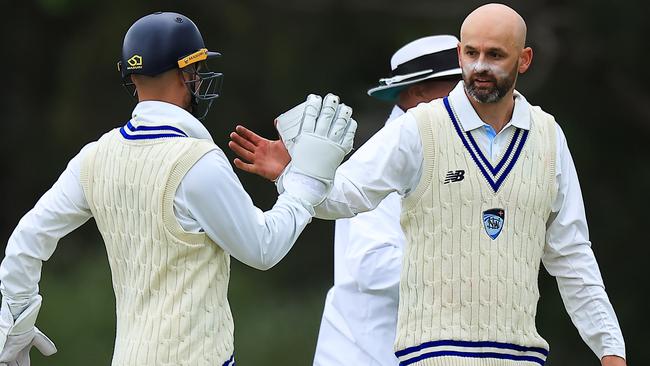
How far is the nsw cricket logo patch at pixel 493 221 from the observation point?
16.1 ft

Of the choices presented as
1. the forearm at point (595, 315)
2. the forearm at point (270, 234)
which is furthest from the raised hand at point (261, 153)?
the forearm at point (595, 315)

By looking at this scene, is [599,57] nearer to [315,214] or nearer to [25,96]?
[25,96]

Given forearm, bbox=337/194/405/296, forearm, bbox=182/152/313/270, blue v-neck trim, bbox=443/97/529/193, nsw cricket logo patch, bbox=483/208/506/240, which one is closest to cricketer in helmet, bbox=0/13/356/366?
forearm, bbox=182/152/313/270

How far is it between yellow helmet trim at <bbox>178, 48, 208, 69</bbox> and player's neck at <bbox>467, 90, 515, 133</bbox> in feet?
2.97

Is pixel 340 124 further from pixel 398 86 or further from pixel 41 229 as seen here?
pixel 398 86

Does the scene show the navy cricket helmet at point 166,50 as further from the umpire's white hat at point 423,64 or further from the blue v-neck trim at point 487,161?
the umpire's white hat at point 423,64

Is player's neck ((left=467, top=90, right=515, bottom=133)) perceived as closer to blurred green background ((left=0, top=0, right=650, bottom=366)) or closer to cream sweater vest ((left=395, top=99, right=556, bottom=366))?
cream sweater vest ((left=395, top=99, right=556, bottom=366))

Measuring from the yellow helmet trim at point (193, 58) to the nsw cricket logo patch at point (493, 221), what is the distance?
3.29 feet

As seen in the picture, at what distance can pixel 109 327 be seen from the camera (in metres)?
11.5

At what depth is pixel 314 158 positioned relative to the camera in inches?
180

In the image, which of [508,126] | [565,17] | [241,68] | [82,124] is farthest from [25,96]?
[508,126]

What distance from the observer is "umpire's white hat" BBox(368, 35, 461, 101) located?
602 centimetres

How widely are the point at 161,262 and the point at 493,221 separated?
110 cm

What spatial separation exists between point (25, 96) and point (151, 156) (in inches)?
395
